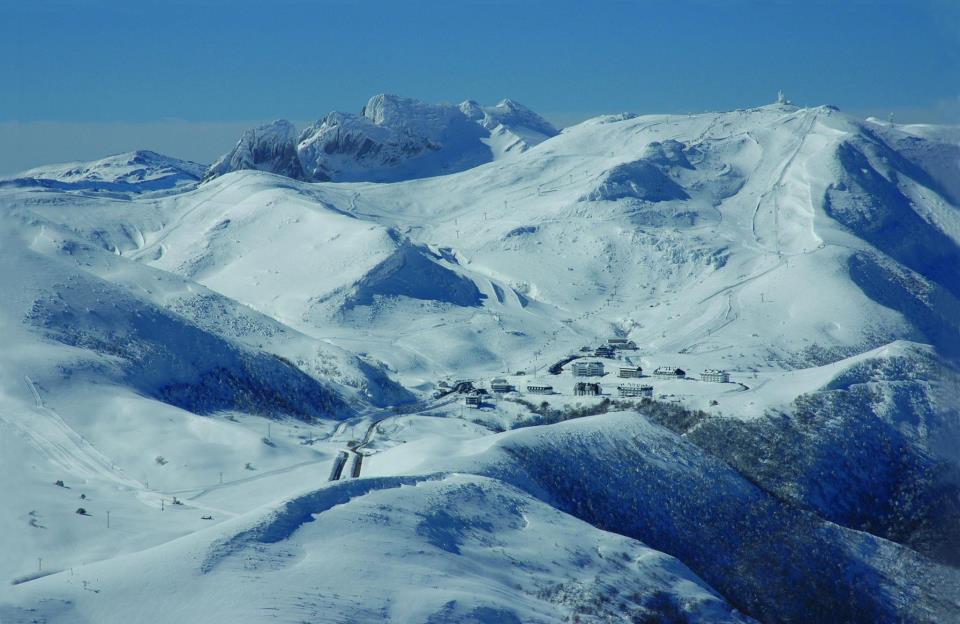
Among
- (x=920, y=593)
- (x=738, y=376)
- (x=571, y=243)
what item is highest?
(x=571, y=243)

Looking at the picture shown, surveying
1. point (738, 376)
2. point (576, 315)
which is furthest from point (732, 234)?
point (738, 376)

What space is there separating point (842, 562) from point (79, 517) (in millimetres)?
42285

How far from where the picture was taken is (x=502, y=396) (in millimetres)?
104250

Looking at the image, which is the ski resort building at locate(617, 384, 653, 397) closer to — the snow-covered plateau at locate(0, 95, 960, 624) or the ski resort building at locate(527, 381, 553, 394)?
the snow-covered plateau at locate(0, 95, 960, 624)

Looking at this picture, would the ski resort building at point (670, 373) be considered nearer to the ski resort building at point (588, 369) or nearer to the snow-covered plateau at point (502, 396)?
the snow-covered plateau at point (502, 396)

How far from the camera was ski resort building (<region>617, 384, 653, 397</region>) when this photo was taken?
102 meters

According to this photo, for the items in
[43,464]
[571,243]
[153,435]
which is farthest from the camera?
[571,243]

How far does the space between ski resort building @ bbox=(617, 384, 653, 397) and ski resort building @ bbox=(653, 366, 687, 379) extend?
683 cm

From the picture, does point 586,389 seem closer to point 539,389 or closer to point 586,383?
point 586,383

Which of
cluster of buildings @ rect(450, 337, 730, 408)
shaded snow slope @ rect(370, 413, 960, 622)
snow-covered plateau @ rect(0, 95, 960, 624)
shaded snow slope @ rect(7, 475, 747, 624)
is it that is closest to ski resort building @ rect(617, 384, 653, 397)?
cluster of buildings @ rect(450, 337, 730, 408)

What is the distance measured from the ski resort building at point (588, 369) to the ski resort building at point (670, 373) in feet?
17.1

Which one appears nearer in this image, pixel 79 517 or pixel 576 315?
pixel 79 517

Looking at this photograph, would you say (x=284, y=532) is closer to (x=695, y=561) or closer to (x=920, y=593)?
(x=695, y=561)

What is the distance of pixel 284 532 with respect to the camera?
51.6 m
